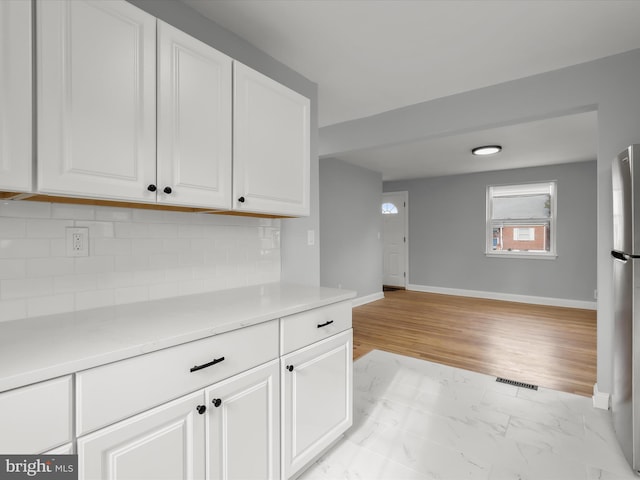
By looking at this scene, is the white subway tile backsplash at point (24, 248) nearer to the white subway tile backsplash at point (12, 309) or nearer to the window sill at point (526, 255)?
the white subway tile backsplash at point (12, 309)

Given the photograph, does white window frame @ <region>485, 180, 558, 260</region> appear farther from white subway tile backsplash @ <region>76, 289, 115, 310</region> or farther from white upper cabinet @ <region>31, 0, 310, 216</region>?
white subway tile backsplash @ <region>76, 289, 115, 310</region>

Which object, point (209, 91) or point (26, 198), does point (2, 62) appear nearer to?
point (26, 198)

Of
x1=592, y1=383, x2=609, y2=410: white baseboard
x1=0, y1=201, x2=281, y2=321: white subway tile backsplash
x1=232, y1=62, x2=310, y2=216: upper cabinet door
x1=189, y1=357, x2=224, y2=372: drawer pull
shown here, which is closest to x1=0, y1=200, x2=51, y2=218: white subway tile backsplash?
x1=0, y1=201, x2=281, y2=321: white subway tile backsplash

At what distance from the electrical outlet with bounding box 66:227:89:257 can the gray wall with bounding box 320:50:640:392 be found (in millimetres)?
2715

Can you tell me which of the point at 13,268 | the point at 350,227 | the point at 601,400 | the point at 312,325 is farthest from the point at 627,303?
the point at 350,227

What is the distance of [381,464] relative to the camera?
177 cm

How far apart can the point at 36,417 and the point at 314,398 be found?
43.2 inches

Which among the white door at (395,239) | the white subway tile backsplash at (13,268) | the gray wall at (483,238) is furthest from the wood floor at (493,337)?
the white subway tile backsplash at (13,268)

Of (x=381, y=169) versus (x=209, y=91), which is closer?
(x=209, y=91)

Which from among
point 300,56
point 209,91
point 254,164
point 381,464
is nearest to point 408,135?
point 300,56

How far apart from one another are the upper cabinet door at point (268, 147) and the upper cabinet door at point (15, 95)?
0.76 m

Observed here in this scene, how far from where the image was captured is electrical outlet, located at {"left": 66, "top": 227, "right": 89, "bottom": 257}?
1358mm

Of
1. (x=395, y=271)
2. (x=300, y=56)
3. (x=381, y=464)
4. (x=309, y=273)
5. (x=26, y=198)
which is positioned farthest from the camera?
(x=395, y=271)

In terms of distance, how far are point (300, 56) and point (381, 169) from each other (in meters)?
4.03
